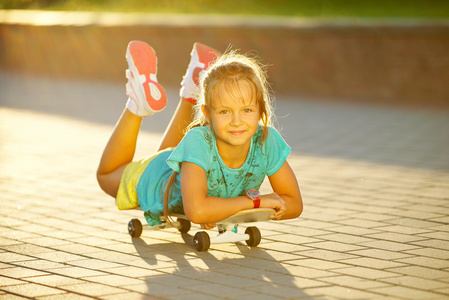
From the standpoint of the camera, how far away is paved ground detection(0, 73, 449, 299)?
3656 mm

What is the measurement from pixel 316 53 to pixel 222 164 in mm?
9065

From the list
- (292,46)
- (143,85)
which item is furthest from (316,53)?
(143,85)

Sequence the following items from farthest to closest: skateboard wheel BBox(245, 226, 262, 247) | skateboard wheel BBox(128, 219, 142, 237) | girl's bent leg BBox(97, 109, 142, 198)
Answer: girl's bent leg BBox(97, 109, 142, 198), skateboard wheel BBox(128, 219, 142, 237), skateboard wheel BBox(245, 226, 262, 247)

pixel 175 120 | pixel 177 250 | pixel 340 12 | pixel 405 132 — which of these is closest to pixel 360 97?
pixel 405 132

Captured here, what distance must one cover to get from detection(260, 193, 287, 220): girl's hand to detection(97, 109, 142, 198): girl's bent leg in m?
1.29

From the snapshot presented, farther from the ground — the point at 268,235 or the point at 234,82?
the point at 234,82

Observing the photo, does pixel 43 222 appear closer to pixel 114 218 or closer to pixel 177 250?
pixel 114 218

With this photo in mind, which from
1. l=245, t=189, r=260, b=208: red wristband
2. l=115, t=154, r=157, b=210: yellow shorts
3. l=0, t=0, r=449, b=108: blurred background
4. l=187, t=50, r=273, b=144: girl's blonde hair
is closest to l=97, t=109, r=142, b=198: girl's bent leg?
l=115, t=154, r=157, b=210: yellow shorts

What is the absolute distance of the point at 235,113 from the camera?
163 inches

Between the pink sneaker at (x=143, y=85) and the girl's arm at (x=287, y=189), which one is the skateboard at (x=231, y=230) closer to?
the girl's arm at (x=287, y=189)

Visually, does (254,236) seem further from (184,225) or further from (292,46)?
(292,46)

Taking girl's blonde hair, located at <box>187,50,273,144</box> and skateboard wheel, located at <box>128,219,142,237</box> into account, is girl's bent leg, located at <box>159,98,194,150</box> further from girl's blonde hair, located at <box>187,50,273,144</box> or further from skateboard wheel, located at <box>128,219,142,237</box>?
girl's blonde hair, located at <box>187,50,273,144</box>

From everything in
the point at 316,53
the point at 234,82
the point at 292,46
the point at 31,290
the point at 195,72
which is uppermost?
the point at 292,46

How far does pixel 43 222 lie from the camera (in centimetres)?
508
